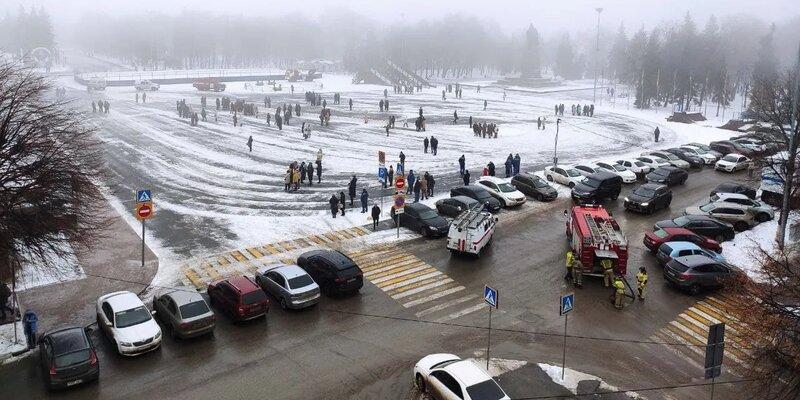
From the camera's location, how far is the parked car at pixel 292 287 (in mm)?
19453

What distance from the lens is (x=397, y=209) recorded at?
26.0m

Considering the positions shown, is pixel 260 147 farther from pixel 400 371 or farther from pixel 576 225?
pixel 400 371

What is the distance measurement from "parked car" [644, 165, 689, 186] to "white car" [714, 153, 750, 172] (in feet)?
17.6

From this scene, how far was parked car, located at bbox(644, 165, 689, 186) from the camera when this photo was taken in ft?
117

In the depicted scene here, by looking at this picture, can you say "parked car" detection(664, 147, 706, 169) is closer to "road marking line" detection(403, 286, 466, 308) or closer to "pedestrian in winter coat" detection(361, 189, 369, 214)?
"pedestrian in winter coat" detection(361, 189, 369, 214)

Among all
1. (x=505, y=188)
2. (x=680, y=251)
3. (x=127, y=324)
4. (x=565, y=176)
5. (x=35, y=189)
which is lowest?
(x=127, y=324)

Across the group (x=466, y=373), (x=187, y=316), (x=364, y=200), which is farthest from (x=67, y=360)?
(x=364, y=200)

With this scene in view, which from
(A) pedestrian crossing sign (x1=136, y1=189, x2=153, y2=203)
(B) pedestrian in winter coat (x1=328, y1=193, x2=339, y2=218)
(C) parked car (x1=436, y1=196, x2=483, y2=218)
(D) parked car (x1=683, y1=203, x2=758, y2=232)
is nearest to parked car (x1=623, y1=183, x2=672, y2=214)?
(D) parked car (x1=683, y1=203, x2=758, y2=232)

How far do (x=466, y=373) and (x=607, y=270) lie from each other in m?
9.67

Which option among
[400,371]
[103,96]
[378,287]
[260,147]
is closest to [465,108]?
[260,147]

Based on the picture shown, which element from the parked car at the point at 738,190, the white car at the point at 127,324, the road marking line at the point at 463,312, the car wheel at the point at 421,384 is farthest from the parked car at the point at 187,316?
the parked car at the point at 738,190

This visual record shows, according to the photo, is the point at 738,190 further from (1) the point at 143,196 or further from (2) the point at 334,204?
(1) the point at 143,196

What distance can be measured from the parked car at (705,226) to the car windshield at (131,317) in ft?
67.8

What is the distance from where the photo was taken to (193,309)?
698 inches
